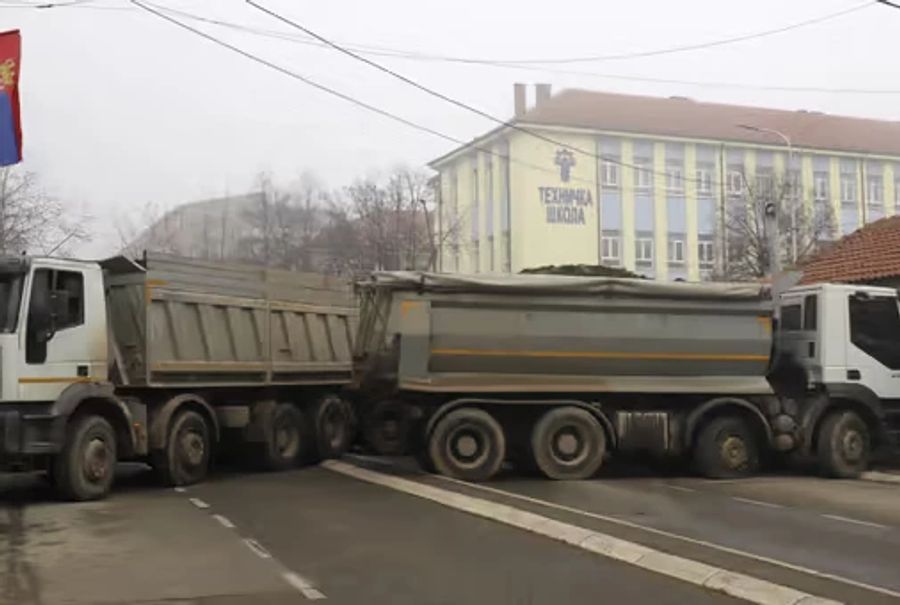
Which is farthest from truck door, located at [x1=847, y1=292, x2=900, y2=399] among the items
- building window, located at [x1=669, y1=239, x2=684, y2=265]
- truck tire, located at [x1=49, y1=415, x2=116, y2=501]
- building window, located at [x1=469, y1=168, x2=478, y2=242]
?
building window, located at [x1=669, y1=239, x2=684, y2=265]

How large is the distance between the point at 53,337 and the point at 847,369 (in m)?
11.5

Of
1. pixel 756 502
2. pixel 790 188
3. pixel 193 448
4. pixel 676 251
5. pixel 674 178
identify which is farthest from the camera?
pixel 676 251

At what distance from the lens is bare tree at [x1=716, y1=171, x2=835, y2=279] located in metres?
48.5

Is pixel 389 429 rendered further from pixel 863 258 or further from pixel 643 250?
pixel 643 250

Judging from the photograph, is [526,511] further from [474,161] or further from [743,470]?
[474,161]

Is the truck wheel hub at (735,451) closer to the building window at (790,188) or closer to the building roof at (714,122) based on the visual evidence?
the building window at (790,188)

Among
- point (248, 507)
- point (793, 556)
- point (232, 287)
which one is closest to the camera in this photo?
point (793, 556)

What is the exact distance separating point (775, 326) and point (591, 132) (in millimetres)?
48230

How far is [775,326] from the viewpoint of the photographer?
52.0ft

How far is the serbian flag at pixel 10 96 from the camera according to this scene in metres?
15.2

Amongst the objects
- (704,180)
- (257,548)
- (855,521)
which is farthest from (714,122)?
(257,548)

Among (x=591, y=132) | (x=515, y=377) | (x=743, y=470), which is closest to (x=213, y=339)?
(x=515, y=377)

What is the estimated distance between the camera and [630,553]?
8.57 meters

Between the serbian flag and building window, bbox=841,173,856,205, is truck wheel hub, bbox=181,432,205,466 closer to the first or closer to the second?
the serbian flag
